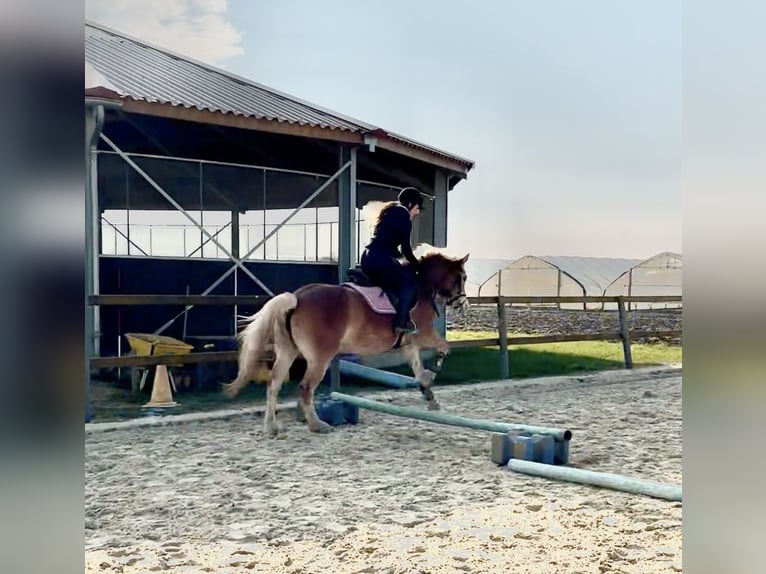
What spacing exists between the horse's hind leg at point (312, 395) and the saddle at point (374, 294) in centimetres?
49

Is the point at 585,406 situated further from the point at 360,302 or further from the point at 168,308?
the point at 168,308

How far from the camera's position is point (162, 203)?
285 inches

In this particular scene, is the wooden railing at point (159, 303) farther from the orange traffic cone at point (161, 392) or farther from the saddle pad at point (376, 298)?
the saddle pad at point (376, 298)

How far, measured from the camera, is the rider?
4121 millimetres

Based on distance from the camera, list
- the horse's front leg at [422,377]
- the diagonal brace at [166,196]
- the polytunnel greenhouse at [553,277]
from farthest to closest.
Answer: the polytunnel greenhouse at [553,277] → the diagonal brace at [166,196] → the horse's front leg at [422,377]

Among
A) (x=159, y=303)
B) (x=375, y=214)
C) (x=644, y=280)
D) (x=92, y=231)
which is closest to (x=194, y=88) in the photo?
(x=92, y=231)

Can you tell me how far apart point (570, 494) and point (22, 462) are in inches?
95.5

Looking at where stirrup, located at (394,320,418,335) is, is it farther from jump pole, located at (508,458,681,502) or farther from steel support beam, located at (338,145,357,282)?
steel support beam, located at (338,145,357,282)

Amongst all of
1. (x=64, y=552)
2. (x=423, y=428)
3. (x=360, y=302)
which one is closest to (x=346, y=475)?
(x=423, y=428)

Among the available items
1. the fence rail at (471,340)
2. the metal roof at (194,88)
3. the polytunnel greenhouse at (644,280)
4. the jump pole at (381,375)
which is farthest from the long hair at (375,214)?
the polytunnel greenhouse at (644,280)

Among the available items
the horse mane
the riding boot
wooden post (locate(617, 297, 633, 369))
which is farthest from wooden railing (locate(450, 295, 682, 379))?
the riding boot

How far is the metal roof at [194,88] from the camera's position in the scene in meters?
5.03

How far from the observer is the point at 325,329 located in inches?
157

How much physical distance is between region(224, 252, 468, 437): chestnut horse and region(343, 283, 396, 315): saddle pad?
27 millimetres
